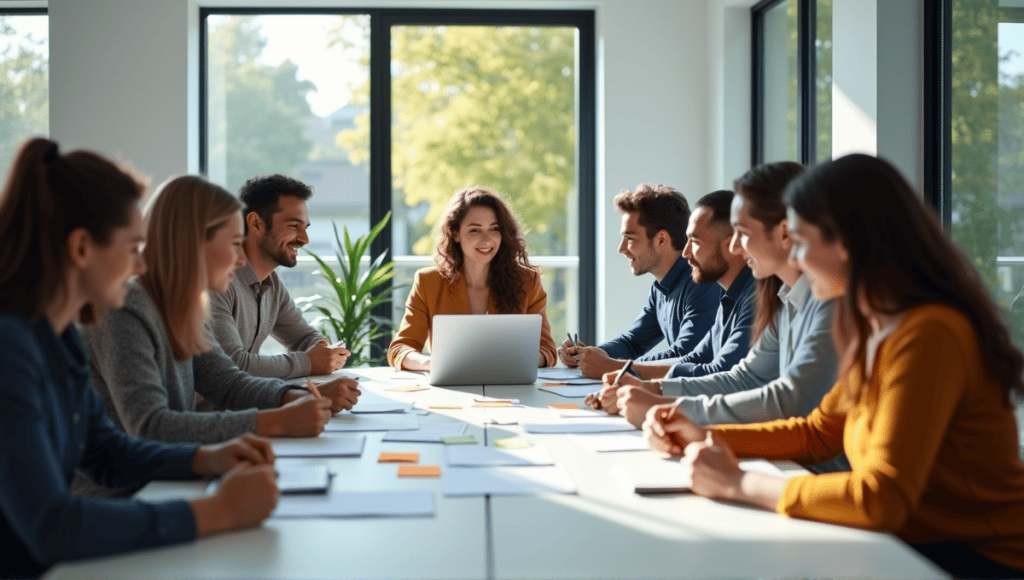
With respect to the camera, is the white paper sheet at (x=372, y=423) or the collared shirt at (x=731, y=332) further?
the collared shirt at (x=731, y=332)

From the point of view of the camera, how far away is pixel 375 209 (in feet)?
18.3

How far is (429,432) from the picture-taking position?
2.12 m

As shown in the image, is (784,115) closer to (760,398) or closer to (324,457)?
(760,398)

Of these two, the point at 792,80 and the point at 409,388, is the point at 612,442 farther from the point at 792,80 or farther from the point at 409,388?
the point at 792,80

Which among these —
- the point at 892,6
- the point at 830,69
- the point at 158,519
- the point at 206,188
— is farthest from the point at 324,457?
the point at 830,69

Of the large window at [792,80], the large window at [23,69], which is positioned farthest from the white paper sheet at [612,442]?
the large window at [23,69]

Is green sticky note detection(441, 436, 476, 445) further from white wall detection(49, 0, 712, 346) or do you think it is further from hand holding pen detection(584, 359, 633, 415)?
white wall detection(49, 0, 712, 346)

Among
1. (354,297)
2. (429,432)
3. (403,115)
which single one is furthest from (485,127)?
(429,432)

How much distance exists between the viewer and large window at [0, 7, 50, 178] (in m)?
5.53

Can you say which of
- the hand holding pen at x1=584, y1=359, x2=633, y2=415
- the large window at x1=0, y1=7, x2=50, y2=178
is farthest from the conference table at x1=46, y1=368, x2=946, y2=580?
the large window at x1=0, y1=7, x2=50, y2=178

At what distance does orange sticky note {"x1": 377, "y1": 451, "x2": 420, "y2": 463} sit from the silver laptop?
0.96 meters

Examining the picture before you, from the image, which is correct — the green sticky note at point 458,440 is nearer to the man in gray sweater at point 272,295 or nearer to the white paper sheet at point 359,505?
the white paper sheet at point 359,505

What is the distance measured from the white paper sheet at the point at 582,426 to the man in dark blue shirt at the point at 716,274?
2.28ft

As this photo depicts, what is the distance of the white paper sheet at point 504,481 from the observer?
5.18 feet
